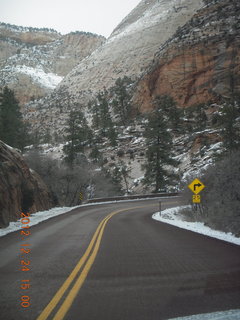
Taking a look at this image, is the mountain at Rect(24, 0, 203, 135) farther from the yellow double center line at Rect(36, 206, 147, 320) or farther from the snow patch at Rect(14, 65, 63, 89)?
the yellow double center line at Rect(36, 206, 147, 320)

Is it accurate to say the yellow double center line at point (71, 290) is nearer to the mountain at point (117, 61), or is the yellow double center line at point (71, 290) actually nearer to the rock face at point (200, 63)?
the rock face at point (200, 63)

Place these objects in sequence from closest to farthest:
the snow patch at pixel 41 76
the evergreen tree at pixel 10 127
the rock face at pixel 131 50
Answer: the evergreen tree at pixel 10 127 < the rock face at pixel 131 50 < the snow patch at pixel 41 76

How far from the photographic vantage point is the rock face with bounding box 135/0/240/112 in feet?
198

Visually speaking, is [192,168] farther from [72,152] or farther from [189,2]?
[189,2]

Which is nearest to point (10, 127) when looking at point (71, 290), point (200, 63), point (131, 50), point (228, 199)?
point (228, 199)

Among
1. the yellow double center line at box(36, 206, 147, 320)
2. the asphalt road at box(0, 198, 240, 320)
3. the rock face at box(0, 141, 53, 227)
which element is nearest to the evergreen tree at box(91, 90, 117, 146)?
the rock face at box(0, 141, 53, 227)

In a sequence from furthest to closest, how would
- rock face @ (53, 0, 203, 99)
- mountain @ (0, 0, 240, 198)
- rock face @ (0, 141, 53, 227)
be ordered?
rock face @ (53, 0, 203, 99), mountain @ (0, 0, 240, 198), rock face @ (0, 141, 53, 227)

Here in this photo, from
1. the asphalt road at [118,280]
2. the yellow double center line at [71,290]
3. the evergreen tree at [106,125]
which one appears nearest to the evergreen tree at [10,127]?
the evergreen tree at [106,125]

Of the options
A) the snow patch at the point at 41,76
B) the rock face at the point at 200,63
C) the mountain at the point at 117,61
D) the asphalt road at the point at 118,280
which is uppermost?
the snow patch at the point at 41,76

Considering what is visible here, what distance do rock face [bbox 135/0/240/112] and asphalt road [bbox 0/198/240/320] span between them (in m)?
55.5

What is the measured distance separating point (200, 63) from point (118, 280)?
65.9m

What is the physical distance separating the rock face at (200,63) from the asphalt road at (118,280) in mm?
55545

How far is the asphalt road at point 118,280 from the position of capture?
3.83 meters

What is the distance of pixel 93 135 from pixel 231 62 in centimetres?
3356
